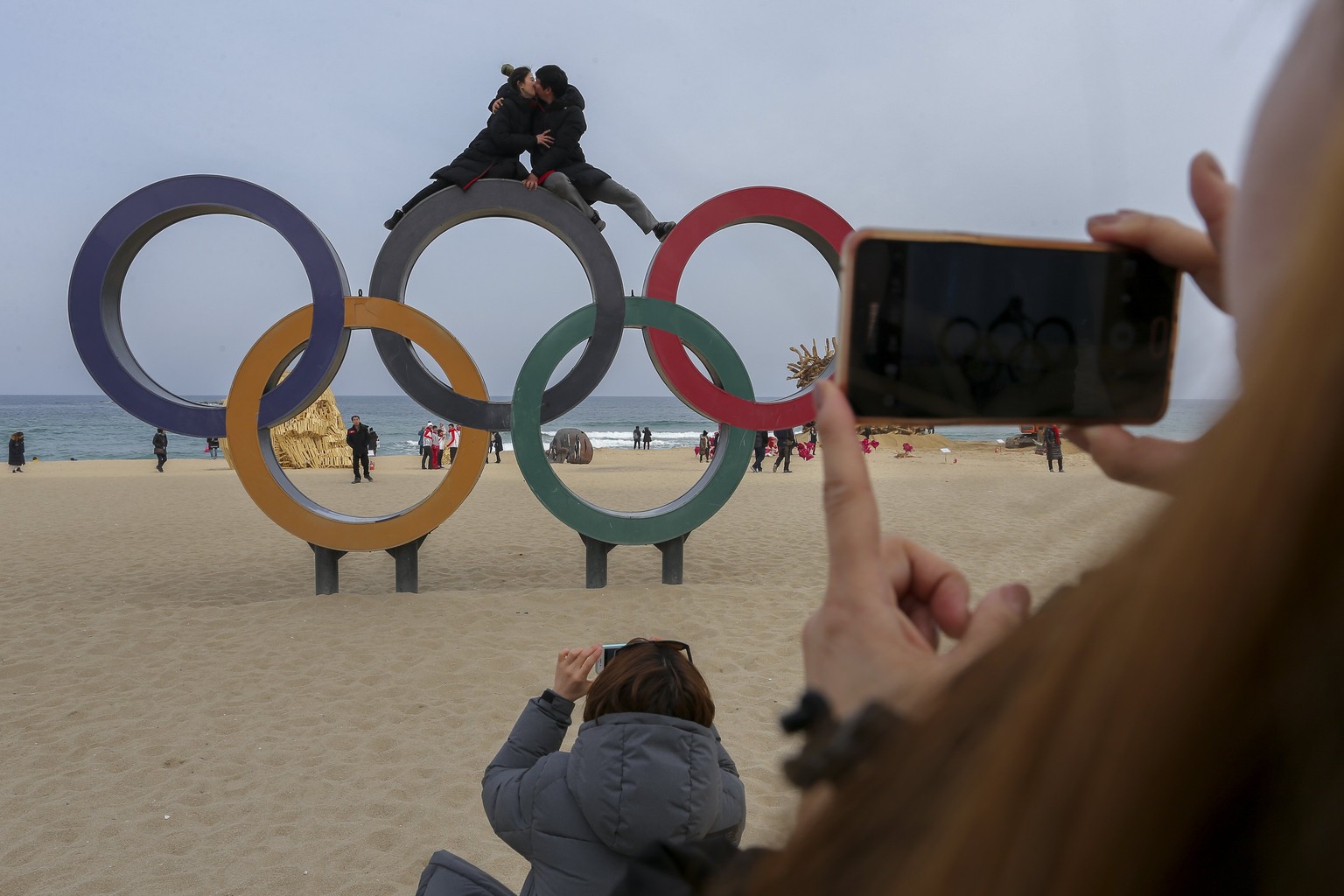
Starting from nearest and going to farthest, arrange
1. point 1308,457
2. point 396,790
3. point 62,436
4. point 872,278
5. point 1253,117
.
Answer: point 1308,457 → point 1253,117 → point 872,278 → point 396,790 → point 62,436

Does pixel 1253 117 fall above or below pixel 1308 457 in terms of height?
above

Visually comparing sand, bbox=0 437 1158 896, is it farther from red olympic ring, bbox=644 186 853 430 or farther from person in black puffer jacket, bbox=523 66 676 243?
person in black puffer jacket, bbox=523 66 676 243

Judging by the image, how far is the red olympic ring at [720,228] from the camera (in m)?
8.14

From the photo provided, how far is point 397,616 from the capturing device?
7637 millimetres

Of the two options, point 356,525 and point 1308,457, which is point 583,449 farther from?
point 1308,457

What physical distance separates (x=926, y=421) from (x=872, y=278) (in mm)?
195

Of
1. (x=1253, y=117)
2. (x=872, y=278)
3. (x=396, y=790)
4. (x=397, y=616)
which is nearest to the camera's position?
(x=1253, y=117)

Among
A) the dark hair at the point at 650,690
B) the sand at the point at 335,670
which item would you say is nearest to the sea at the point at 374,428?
the sand at the point at 335,670

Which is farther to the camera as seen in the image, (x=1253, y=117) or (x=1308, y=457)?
(x=1253, y=117)

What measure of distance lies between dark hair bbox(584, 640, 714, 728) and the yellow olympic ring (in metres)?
5.78

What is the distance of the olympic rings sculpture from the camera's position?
7766mm

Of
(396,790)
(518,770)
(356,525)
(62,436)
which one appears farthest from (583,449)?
(62,436)

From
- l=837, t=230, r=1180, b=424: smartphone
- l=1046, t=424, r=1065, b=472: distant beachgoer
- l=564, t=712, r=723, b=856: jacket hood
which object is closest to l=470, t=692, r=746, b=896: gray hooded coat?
l=564, t=712, r=723, b=856: jacket hood

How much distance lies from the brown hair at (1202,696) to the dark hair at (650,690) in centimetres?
186
